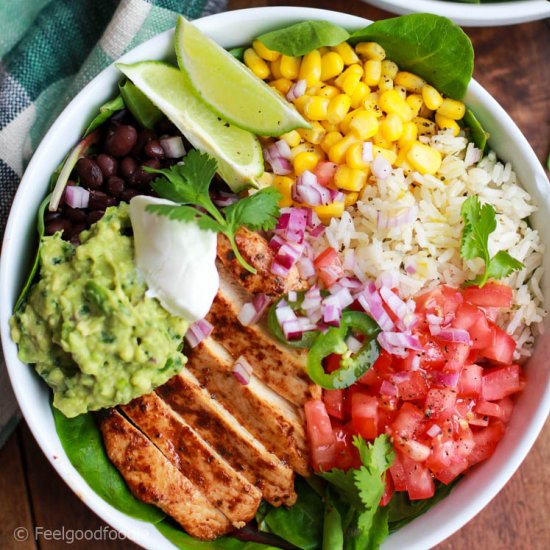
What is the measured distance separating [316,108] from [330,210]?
0.48 meters

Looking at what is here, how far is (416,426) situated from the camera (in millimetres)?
3408

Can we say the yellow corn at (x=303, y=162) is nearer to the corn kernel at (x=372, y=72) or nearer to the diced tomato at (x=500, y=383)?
the corn kernel at (x=372, y=72)

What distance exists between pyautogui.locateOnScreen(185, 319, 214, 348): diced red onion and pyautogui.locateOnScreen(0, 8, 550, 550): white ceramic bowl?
2.30 feet

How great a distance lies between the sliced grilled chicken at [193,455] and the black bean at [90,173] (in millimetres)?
977

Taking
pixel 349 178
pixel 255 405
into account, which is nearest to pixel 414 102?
pixel 349 178

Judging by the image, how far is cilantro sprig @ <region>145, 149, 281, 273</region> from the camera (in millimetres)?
3254

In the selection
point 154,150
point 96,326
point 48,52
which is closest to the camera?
point 96,326

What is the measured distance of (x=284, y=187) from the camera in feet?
11.8

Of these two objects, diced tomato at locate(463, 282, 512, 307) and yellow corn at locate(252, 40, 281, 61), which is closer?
diced tomato at locate(463, 282, 512, 307)

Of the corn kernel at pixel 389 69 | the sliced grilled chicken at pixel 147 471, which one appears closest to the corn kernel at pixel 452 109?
the corn kernel at pixel 389 69

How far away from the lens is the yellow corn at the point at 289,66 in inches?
143

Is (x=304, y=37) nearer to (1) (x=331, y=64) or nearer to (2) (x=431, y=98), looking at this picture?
(1) (x=331, y=64)

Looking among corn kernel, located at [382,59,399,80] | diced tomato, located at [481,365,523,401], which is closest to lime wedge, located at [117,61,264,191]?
corn kernel, located at [382,59,399,80]

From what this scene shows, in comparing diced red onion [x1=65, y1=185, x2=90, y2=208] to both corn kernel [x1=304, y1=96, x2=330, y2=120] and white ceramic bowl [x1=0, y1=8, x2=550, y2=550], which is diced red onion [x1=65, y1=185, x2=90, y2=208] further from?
corn kernel [x1=304, y1=96, x2=330, y2=120]
